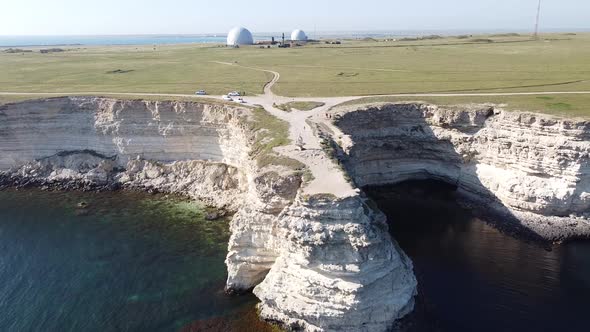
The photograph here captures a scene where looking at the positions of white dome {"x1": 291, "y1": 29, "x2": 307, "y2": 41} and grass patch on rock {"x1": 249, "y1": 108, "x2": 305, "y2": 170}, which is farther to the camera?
white dome {"x1": 291, "y1": 29, "x2": 307, "y2": 41}

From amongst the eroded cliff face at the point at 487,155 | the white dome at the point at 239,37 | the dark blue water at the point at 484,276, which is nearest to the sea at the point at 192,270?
the dark blue water at the point at 484,276

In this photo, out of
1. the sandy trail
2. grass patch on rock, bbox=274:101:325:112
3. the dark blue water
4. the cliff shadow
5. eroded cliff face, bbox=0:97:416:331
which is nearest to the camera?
eroded cliff face, bbox=0:97:416:331

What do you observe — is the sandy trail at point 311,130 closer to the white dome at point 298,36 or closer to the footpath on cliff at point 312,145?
the footpath on cliff at point 312,145

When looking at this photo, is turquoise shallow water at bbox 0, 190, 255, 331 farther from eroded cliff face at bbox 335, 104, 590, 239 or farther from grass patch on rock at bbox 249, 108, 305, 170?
eroded cliff face at bbox 335, 104, 590, 239

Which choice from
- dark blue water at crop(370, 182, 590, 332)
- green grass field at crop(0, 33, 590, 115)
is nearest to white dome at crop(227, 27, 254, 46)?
green grass field at crop(0, 33, 590, 115)

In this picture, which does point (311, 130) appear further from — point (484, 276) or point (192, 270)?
point (484, 276)

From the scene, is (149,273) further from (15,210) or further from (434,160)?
(434,160)
